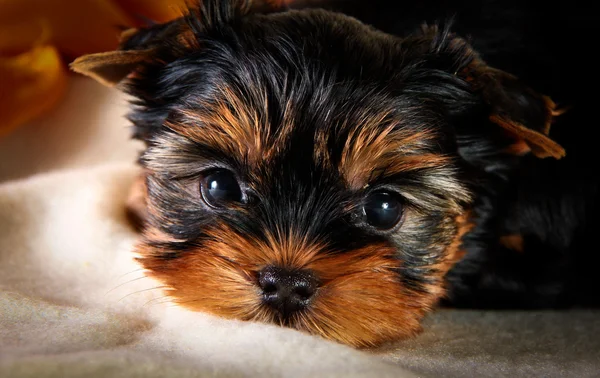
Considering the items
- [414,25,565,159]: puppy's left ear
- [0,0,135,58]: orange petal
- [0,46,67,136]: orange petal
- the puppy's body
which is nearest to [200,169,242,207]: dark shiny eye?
[414,25,565,159]: puppy's left ear

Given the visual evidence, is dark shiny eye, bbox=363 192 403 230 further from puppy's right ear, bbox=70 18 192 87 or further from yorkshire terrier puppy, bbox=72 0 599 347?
puppy's right ear, bbox=70 18 192 87

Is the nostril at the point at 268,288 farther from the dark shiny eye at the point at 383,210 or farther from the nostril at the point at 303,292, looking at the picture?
the dark shiny eye at the point at 383,210

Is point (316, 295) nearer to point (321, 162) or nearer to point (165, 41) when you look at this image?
point (321, 162)

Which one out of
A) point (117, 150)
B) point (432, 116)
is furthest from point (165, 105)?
point (117, 150)

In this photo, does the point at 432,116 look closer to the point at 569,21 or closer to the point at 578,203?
the point at 578,203

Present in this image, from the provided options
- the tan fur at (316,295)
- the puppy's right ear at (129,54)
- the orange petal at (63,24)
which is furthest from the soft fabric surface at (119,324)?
the puppy's right ear at (129,54)

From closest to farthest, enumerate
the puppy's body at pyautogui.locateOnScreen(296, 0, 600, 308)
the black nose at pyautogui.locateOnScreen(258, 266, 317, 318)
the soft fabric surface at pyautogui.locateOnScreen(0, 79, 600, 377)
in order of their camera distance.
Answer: the soft fabric surface at pyautogui.locateOnScreen(0, 79, 600, 377) → the black nose at pyautogui.locateOnScreen(258, 266, 317, 318) → the puppy's body at pyautogui.locateOnScreen(296, 0, 600, 308)

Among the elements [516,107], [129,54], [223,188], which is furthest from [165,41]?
[516,107]
